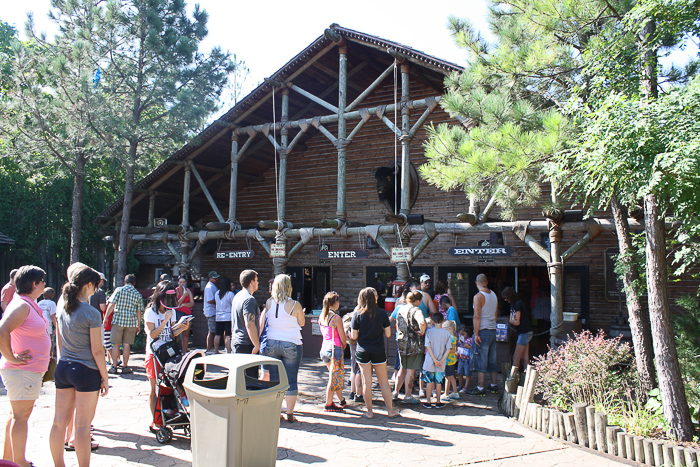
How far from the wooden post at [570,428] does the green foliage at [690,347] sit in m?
1.33

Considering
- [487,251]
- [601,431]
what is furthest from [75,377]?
[487,251]

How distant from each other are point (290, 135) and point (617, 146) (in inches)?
450

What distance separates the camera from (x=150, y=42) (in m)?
13.7

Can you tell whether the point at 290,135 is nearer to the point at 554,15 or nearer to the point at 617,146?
the point at 554,15

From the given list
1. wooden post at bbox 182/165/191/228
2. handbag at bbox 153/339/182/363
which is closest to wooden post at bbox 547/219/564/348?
handbag at bbox 153/339/182/363

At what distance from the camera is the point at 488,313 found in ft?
26.5

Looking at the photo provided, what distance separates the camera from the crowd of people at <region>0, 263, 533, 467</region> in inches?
169

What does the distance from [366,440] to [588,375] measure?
9.18 feet

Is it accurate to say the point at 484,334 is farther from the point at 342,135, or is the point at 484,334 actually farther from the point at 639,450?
the point at 342,135

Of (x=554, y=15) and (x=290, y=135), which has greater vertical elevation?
(x=290, y=135)

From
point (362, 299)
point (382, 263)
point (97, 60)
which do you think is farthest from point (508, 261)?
point (97, 60)

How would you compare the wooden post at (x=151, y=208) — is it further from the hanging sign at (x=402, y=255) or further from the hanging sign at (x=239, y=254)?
the hanging sign at (x=402, y=255)

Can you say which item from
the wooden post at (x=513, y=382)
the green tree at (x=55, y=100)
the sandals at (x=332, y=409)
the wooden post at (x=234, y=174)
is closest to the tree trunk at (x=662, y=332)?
the wooden post at (x=513, y=382)

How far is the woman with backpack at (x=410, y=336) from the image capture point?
23.0 feet
